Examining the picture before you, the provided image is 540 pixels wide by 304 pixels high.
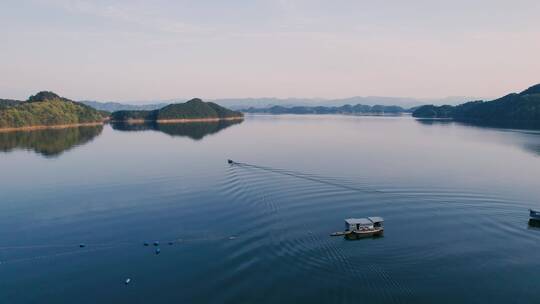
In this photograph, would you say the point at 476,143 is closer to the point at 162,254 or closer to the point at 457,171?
the point at 457,171

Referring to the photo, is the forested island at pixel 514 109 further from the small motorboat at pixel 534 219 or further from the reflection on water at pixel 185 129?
the small motorboat at pixel 534 219

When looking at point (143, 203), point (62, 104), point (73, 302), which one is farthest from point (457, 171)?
point (62, 104)

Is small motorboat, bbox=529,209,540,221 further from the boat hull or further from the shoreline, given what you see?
the shoreline

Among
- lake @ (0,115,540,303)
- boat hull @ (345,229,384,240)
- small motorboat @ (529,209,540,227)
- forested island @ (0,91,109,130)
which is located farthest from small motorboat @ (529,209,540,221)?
forested island @ (0,91,109,130)

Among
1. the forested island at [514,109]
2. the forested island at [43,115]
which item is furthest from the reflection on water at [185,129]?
the forested island at [514,109]

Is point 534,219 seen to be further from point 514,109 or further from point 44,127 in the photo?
point 44,127

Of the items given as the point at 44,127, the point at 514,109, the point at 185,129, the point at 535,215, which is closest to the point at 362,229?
the point at 535,215
